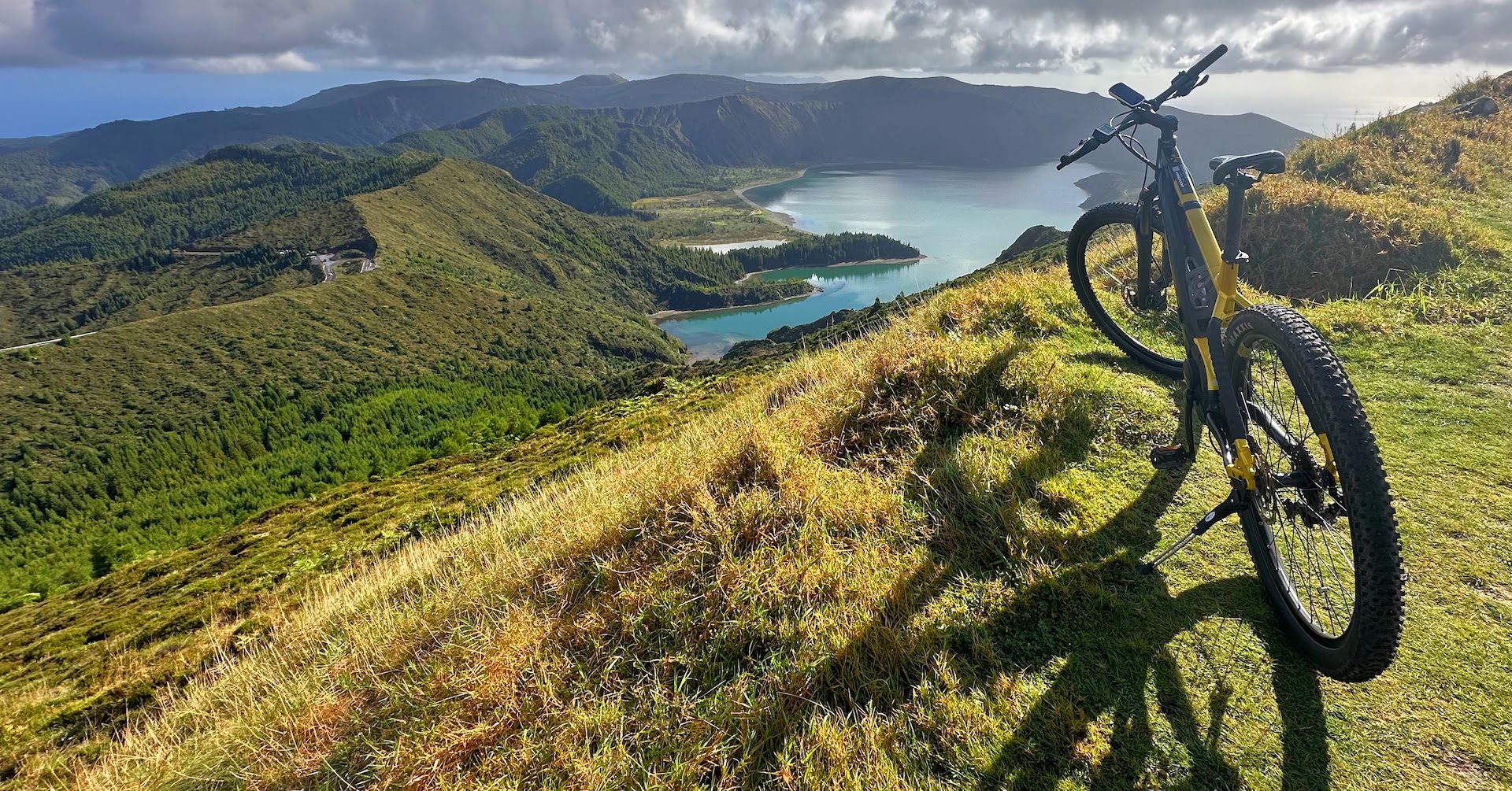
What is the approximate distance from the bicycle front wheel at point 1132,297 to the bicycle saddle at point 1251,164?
1.45 meters

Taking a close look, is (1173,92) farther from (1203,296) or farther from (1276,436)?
(1276,436)

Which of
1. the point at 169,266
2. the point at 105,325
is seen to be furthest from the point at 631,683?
the point at 169,266

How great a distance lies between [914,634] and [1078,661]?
2.33 ft

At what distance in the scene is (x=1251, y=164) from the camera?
11.0 ft

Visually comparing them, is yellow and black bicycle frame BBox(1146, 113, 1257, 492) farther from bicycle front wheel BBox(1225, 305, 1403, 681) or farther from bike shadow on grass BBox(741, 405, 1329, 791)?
bike shadow on grass BBox(741, 405, 1329, 791)

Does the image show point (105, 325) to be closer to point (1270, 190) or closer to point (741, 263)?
point (741, 263)

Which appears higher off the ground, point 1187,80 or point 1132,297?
point 1187,80

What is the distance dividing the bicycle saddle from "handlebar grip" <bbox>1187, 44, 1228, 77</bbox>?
111 centimetres

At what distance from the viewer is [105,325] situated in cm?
11725

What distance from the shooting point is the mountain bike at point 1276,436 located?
228cm

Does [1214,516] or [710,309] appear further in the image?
[710,309]

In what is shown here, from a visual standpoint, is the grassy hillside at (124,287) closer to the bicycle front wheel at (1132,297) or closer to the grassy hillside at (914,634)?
the grassy hillside at (914,634)

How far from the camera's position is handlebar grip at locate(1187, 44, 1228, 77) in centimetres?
416

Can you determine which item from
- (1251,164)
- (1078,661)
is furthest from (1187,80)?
(1078,661)
